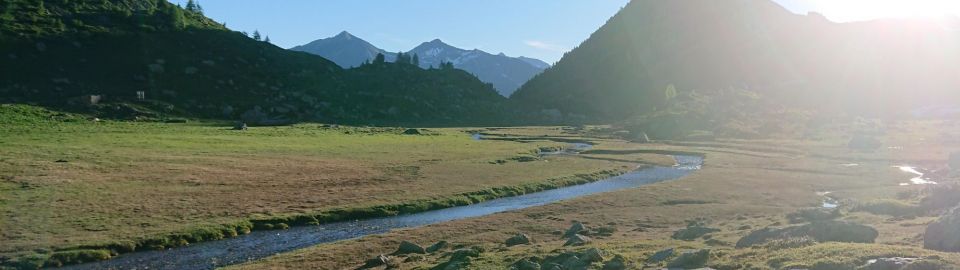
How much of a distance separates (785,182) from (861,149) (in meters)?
75.2

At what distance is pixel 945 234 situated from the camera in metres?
26.1

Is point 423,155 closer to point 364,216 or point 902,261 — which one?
point 364,216

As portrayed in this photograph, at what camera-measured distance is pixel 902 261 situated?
21.2 meters

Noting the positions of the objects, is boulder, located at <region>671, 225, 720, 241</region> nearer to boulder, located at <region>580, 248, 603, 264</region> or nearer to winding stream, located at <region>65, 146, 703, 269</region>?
boulder, located at <region>580, 248, 603, 264</region>

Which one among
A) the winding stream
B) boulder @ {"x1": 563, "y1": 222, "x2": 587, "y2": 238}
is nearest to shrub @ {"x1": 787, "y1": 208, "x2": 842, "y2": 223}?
boulder @ {"x1": 563, "y1": 222, "x2": 587, "y2": 238}

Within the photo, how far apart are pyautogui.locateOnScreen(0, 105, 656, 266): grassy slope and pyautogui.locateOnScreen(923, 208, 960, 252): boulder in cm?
4339

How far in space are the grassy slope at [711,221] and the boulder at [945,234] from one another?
1.52m

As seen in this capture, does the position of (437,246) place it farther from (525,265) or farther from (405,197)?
(405,197)

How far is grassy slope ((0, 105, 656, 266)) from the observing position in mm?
45594

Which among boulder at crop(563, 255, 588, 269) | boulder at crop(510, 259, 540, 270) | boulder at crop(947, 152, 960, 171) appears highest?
boulder at crop(947, 152, 960, 171)

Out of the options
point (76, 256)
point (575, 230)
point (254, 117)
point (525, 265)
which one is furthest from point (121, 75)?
point (525, 265)

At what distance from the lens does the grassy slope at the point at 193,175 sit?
150 ft

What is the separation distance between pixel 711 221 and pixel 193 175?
56244mm

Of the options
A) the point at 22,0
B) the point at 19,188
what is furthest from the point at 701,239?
the point at 22,0
